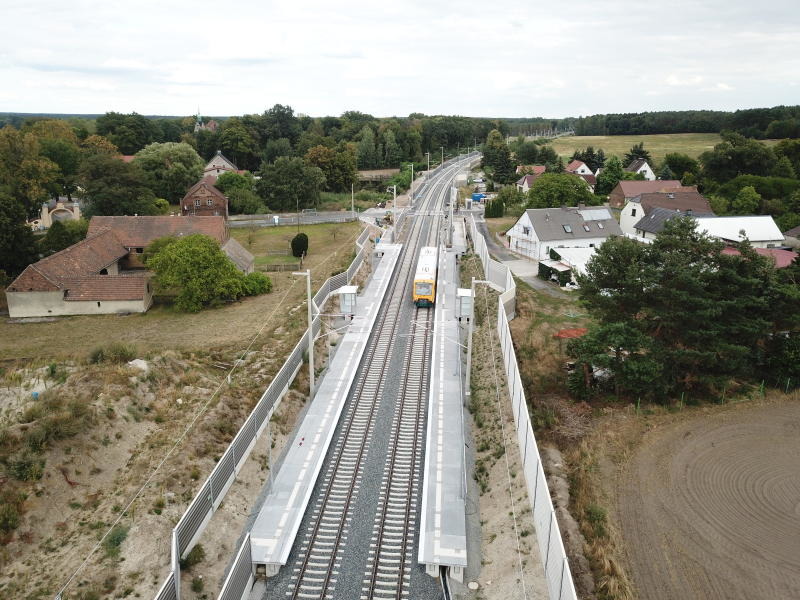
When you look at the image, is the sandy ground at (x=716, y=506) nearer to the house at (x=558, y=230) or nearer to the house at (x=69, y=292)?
the house at (x=558, y=230)

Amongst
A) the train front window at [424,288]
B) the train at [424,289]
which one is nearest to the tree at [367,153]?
the train at [424,289]

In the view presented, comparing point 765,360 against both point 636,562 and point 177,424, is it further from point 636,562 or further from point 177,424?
point 177,424

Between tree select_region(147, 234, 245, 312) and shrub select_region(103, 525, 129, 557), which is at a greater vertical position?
tree select_region(147, 234, 245, 312)

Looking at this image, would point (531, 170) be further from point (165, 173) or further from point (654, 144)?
point (654, 144)

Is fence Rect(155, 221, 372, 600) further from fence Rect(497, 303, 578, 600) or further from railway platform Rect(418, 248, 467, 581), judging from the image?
fence Rect(497, 303, 578, 600)

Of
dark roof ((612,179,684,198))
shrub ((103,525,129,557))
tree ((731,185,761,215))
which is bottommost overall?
shrub ((103,525,129,557))

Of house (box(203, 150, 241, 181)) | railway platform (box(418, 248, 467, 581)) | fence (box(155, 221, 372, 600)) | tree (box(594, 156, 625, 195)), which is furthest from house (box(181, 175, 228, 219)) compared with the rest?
tree (box(594, 156, 625, 195))
